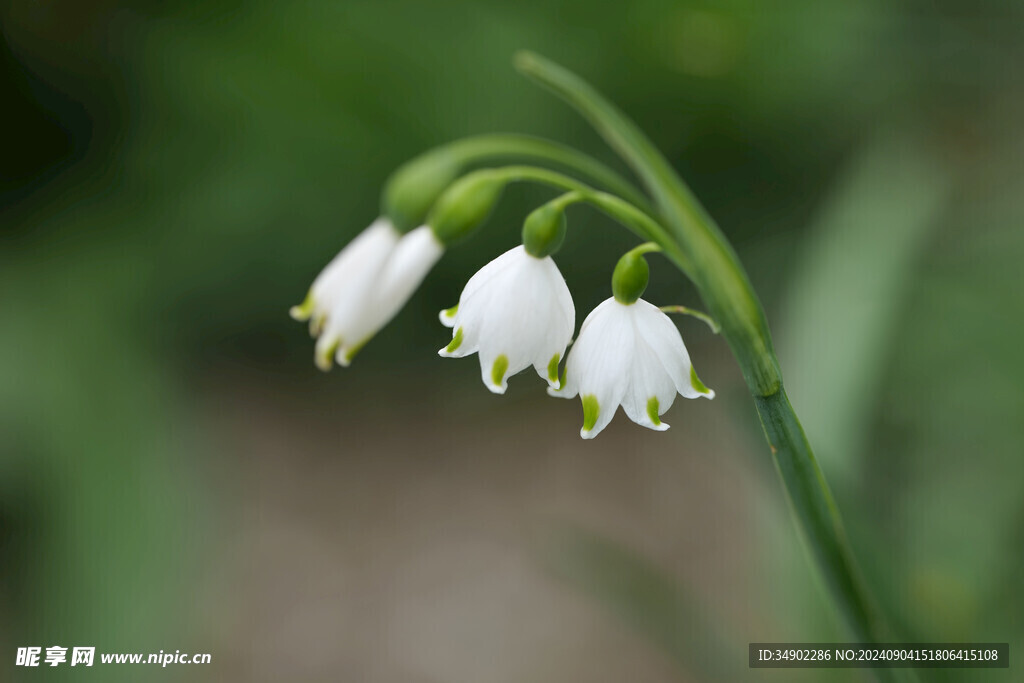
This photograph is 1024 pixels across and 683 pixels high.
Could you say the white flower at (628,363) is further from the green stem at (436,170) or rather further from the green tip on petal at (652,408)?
the green stem at (436,170)

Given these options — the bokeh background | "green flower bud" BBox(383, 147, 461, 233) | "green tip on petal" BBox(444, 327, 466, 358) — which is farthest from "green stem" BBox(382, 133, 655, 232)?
the bokeh background

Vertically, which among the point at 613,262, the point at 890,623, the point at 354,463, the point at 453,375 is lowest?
the point at 890,623

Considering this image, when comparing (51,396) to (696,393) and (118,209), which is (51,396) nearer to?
(118,209)

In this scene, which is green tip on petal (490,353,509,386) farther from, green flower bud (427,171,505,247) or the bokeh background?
the bokeh background

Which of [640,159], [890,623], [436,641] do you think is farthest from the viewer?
[436,641]

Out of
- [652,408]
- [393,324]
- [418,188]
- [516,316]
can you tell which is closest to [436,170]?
[418,188]

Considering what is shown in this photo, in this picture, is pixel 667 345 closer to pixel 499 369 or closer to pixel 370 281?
pixel 499 369

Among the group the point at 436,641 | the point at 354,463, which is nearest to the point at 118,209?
the point at 354,463
